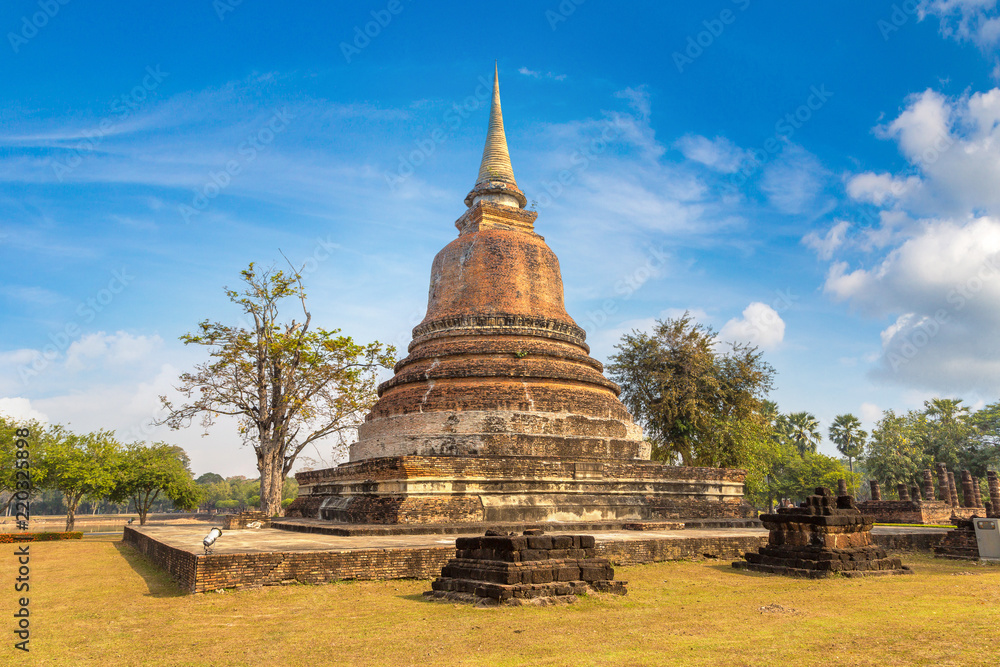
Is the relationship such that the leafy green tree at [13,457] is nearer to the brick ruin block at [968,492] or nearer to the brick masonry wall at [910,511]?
the brick masonry wall at [910,511]

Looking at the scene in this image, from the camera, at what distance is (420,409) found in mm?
18312

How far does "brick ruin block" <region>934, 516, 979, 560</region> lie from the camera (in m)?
13.9

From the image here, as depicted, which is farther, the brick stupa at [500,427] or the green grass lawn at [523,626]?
the brick stupa at [500,427]

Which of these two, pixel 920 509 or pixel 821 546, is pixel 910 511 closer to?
pixel 920 509

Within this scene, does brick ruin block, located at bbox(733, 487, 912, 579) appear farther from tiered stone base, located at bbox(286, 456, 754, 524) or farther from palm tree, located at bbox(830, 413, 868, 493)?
palm tree, located at bbox(830, 413, 868, 493)

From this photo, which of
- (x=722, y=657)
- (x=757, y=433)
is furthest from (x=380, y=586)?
(x=757, y=433)

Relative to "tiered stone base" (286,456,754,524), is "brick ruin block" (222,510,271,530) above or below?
below

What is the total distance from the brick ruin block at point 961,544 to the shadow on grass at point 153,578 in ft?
48.8

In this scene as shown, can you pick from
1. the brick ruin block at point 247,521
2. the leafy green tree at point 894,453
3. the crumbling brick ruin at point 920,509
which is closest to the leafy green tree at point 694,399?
the crumbling brick ruin at point 920,509

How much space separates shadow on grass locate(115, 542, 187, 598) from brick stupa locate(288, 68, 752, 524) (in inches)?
177

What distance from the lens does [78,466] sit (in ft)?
88.4

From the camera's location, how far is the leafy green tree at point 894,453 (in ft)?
173

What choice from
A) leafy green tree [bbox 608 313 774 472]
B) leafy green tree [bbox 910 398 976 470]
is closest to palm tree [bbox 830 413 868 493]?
leafy green tree [bbox 910 398 976 470]

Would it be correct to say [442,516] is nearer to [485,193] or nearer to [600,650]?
[600,650]
